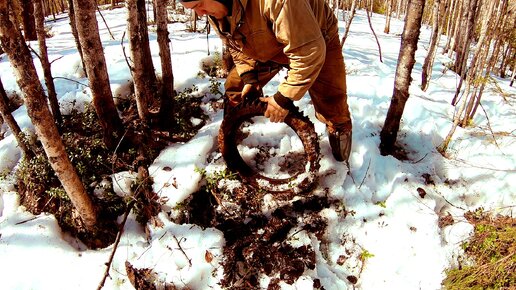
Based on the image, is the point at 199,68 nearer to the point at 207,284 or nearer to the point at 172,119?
the point at 172,119

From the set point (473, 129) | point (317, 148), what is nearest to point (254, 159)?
point (317, 148)

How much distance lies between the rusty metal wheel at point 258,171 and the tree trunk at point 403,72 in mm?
951

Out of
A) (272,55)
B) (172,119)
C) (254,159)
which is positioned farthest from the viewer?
(172,119)

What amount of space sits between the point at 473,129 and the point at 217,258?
10.9 ft

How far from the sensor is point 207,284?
106 inches

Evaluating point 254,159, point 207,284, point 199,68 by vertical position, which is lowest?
point 207,284

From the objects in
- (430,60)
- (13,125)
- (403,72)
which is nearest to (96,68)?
(13,125)

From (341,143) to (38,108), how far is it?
100 inches

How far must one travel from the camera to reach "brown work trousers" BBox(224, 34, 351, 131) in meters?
2.79

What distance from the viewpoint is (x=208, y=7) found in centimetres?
215

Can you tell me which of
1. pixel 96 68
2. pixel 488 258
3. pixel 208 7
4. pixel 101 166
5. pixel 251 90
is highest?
pixel 208 7

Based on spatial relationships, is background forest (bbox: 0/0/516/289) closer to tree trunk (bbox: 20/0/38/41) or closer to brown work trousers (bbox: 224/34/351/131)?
brown work trousers (bbox: 224/34/351/131)

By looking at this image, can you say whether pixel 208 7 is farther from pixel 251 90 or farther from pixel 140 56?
pixel 140 56

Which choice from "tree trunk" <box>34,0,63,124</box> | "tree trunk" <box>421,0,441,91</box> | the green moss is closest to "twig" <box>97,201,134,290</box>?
"tree trunk" <box>34,0,63,124</box>
